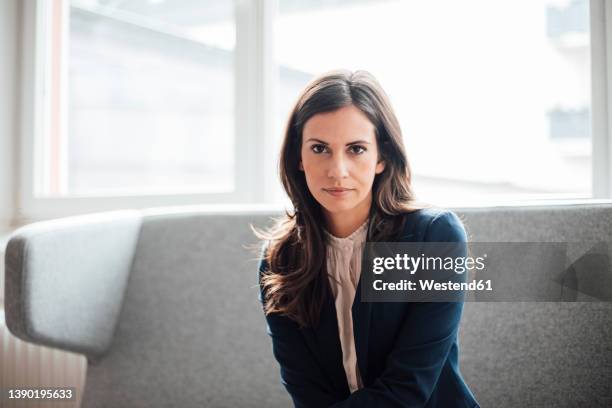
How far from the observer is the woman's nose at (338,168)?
895 millimetres

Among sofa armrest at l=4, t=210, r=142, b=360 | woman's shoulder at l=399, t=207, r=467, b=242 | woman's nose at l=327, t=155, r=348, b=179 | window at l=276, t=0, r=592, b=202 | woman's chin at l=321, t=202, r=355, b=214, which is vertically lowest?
sofa armrest at l=4, t=210, r=142, b=360

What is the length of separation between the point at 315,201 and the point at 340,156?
0.55ft

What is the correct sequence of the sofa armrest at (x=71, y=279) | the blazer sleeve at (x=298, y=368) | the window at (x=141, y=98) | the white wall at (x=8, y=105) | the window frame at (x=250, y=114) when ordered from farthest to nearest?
the white wall at (x=8, y=105)
the window at (x=141, y=98)
the window frame at (x=250, y=114)
the sofa armrest at (x=71, y=279)
the blazer sleeve at (x=298, y=368)

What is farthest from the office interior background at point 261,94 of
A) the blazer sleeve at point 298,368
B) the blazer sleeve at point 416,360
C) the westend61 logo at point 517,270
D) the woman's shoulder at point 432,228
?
the blazer sleeve at point 298,368

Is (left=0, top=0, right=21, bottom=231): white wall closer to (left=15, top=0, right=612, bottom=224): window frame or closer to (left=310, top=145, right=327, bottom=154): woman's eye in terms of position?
(left=15, top=0, right=612, bottom=224): window frame

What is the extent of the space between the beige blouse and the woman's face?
80 mm

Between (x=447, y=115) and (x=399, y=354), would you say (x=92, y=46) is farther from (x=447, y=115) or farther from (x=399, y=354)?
(x=399, y=354)

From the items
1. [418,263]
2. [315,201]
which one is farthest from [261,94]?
[418,263]

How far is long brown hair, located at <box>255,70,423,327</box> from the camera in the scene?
3.04 ft

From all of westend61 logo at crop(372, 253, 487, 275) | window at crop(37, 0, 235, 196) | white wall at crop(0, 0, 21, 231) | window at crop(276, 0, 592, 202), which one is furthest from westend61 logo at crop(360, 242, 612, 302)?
white wall at crop(0, 0, 21, 231)

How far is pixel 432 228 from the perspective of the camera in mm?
911

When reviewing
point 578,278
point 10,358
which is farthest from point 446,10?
point 10,358

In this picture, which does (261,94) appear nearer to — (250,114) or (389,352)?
(250,114)

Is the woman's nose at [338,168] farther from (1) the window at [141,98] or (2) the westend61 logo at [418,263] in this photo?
(1) the window at [141,98]
